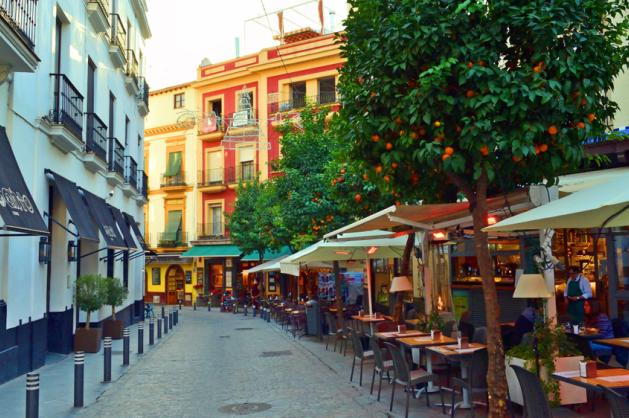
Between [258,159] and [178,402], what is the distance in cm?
3160

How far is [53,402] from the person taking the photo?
971 centimetres

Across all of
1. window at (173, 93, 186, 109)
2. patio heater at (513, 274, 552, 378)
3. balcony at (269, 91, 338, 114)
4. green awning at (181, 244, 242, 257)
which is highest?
window at (173, 93, 186, 109)

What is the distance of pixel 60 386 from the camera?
11.1 m

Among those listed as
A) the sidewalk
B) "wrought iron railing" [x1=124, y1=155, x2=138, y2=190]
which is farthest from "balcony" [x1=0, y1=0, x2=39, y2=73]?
"wrought iron railing" [x1=124, y1=155, x2=138, y2=190]

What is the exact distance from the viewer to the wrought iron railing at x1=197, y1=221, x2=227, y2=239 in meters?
42.1

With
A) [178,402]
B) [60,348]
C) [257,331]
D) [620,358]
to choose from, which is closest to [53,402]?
[178,402]

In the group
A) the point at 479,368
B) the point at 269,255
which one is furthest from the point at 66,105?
the point at 269,255

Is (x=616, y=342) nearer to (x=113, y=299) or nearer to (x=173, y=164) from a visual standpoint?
(x=113, y=299)

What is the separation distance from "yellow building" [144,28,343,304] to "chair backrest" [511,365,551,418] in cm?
3176

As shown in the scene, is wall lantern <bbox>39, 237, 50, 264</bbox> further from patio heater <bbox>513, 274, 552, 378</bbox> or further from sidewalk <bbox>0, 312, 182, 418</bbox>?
patio heater <bbox>513, 274, 552, 378</bbox>

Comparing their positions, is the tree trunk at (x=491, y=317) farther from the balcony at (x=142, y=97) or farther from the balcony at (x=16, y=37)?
the balcony at (x=142, y=97)

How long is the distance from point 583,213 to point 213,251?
3599 centimetres

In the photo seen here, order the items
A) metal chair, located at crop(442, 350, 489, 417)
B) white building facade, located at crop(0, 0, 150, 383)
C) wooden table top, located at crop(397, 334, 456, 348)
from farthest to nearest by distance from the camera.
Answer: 1. white building facade, located at crop(0, 0, 150, 383)
2. wooden table top, located at crop(397, 334, 456, 348)
3. metal chair, located at crop(442, 350, 489, 417)

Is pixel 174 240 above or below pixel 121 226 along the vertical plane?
above
